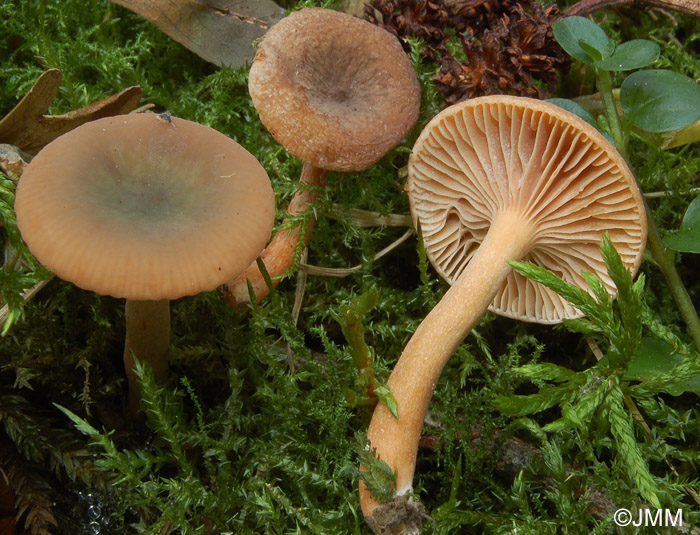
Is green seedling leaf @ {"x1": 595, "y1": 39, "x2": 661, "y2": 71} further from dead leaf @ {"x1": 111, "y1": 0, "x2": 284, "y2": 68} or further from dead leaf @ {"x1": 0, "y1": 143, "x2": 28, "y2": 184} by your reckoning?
dead leaf @ {"x1": 0, "y1": 143, "x2": 28, "y2": 184}

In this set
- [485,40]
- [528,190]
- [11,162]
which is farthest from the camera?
[485,40]

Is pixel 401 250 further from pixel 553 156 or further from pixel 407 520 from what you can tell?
pixel 407 520

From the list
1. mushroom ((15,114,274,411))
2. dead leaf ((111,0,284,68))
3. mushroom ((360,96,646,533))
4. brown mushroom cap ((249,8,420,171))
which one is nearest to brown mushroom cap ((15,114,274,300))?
mushroom ((15,114,274,411))

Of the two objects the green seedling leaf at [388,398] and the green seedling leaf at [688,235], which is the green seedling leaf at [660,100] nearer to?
the green seedling leaf at [688,235]

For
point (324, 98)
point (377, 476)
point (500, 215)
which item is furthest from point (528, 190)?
point (377, 476)

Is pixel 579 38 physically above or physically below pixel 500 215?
above

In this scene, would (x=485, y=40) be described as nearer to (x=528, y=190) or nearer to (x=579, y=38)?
(x=579, y=38)
